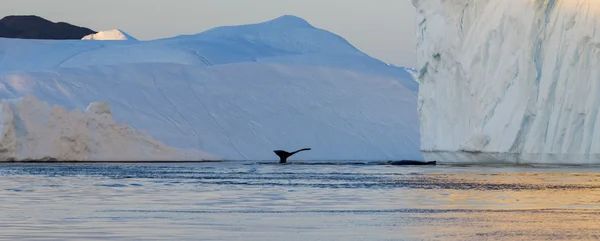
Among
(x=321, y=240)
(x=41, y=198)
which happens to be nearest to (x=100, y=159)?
(x=41, y=198)

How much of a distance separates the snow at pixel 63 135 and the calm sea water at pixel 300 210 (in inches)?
802

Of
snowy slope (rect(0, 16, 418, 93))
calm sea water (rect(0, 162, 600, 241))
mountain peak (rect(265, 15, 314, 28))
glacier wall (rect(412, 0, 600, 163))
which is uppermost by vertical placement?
mountain peak (rect(265, 15, 314, 28))

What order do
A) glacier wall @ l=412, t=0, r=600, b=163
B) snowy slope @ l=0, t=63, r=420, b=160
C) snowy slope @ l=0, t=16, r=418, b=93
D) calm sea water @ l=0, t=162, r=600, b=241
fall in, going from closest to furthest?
calm sea water @ l=0, t=162, r=600, b=241
glacier wall @ l=412, t=0, r=600, b=163
snowy slope @ l=0, t=63, r=420, b=160
snowy slope @ l=0, t=16, r=418, b=93

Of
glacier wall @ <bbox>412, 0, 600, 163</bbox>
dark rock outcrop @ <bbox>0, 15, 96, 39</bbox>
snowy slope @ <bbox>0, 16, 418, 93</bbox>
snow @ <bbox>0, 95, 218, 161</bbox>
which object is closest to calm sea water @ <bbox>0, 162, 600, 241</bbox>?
glacier wall @ <bbox>412, 0, 600, 163</bbox>

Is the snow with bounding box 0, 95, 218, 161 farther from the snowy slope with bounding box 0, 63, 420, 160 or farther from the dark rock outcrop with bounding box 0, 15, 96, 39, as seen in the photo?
the dark rock outcrop with bounding box 0, 15, 96, 39

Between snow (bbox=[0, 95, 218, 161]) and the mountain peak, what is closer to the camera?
snow (bbox=[0, 95, 218, 161])

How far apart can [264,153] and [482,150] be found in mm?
27839

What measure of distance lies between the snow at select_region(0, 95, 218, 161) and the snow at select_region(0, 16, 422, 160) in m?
13.4

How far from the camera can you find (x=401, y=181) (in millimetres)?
35125

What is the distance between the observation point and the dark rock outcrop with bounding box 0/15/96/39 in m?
170

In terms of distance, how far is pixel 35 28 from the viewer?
172m

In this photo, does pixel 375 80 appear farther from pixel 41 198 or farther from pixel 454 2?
pixel 41 198

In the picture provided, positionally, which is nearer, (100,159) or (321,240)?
(321,240)

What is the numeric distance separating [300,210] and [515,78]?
29114mm
